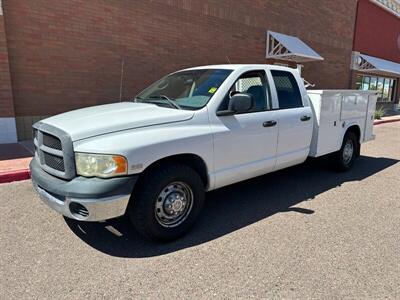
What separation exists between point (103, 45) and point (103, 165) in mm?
6955

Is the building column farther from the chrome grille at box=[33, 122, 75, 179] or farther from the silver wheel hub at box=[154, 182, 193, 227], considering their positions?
the silver wheel hub at box=[154, 182, 193, 227]

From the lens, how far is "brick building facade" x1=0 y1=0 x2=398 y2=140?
25.9 ft

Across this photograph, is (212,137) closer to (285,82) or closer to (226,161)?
(226,161)

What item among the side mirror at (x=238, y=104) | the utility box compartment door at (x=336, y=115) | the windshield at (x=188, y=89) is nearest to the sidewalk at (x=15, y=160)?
the windshield at (x=188, y=89)

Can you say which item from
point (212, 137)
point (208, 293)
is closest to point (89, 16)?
point (212, 137)

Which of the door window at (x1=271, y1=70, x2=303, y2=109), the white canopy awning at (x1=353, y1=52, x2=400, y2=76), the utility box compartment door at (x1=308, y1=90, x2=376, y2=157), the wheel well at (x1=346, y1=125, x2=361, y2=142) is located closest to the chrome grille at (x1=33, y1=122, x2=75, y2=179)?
the door window at (x1=271, y1=70, x2=303, y2=109)

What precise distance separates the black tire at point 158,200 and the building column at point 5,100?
19.6 ft

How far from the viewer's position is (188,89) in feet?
13.9

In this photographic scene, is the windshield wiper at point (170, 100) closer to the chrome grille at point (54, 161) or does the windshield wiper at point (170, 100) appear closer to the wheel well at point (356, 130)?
the chrome grille at point (54, 161)

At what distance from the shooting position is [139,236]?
370 cm

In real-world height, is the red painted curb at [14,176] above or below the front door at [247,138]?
below

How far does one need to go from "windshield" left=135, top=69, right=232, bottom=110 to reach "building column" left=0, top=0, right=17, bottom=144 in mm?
4613

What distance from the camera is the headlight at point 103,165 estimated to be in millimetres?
3053

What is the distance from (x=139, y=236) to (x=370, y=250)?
2.46 meters
